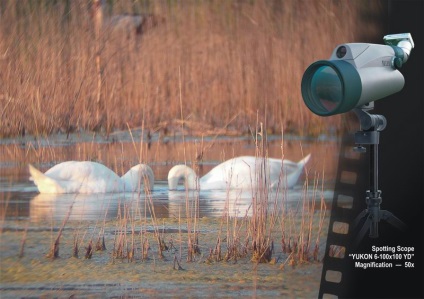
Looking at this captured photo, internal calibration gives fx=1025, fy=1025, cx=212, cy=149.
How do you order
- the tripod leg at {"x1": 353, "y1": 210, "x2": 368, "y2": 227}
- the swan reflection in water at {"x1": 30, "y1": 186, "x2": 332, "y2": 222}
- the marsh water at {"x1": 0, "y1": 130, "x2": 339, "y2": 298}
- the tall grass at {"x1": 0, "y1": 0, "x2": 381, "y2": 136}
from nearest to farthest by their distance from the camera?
the tripod leg at {"x1": 353, "y1": 210, "x2": 368, "y2": 227}
the marsh water at {"x1": 0, "y1": 130, "x2": 339, "y2": 298}
the swan reflection in water at {"x1": 30, "y1": 186, "x2": 332, "y2": 222}
the tall grass at {"x1": 0, "y1": 0, "x2": 381, "y2": 136}

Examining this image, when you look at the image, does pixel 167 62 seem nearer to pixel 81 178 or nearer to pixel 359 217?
pixel 81 178

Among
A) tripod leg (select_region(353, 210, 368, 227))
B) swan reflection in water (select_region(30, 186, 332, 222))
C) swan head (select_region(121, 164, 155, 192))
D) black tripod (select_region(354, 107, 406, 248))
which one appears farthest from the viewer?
swan head (select_region(121, 164, 155, 192))

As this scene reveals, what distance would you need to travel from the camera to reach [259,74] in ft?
13.5

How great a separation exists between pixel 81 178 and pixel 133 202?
0.89 ft

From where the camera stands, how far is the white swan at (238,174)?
3754 millimetres

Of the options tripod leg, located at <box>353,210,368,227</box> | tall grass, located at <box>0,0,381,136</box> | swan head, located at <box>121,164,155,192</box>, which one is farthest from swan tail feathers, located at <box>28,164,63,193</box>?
tripod leg, located at <box>353,210,368,227</box>

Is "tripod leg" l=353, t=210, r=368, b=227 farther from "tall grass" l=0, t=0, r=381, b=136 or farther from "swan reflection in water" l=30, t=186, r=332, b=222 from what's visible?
"tall grass" l=0, t=0, r=381, b=136

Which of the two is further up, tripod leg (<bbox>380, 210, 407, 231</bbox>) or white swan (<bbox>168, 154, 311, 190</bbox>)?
white swan (<bbox>168, 154, 311, 190</bbox>)

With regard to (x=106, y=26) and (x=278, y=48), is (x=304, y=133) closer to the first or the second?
(x=278, y=48)

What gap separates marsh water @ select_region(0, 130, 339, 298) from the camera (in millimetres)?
3404

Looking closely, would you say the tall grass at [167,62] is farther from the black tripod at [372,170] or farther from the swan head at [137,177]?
the black tripod at [372,170]

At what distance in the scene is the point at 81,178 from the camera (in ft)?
12.6

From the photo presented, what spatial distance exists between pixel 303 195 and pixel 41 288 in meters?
1.01

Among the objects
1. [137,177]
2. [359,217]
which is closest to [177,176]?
[137,177]
